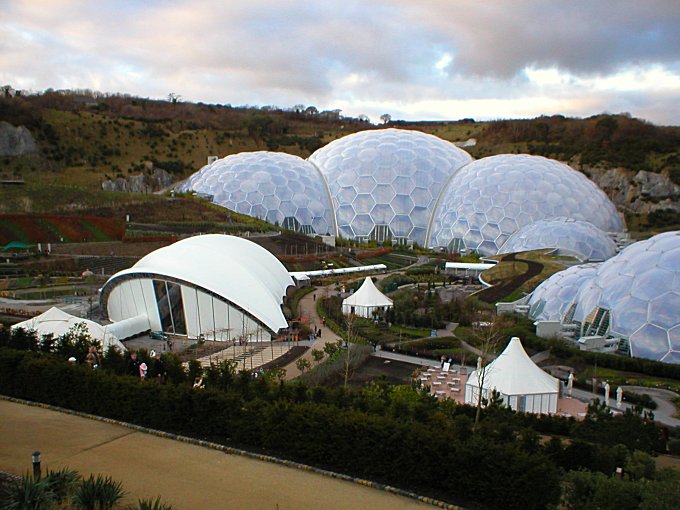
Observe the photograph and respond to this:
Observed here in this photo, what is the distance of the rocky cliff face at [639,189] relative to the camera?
62.7 m

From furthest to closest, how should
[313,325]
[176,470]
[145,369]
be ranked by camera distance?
[313,325]
[145,369]
[176,470]

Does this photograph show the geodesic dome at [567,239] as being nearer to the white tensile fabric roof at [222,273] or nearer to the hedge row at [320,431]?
the white tensile fabric roof at [222,273]

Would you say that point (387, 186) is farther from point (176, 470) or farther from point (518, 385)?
point (176, 470)

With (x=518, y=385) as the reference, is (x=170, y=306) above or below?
above

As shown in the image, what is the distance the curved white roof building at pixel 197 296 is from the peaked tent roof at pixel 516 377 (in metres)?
9.37

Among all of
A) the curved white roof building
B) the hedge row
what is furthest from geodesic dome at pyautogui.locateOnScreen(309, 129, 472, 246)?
the hedge row

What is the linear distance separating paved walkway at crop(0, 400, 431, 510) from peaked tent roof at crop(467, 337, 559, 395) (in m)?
8.01

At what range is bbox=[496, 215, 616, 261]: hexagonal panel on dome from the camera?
127 ft

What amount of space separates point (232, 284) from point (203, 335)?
230 centimetres

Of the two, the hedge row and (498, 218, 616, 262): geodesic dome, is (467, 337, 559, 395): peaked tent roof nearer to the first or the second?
the hedge row

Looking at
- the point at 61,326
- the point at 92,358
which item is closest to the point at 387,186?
the point at 61,326

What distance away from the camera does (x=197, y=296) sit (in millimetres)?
23031

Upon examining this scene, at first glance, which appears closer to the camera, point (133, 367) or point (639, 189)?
point (133, 367)

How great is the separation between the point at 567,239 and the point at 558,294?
15.6 metres
